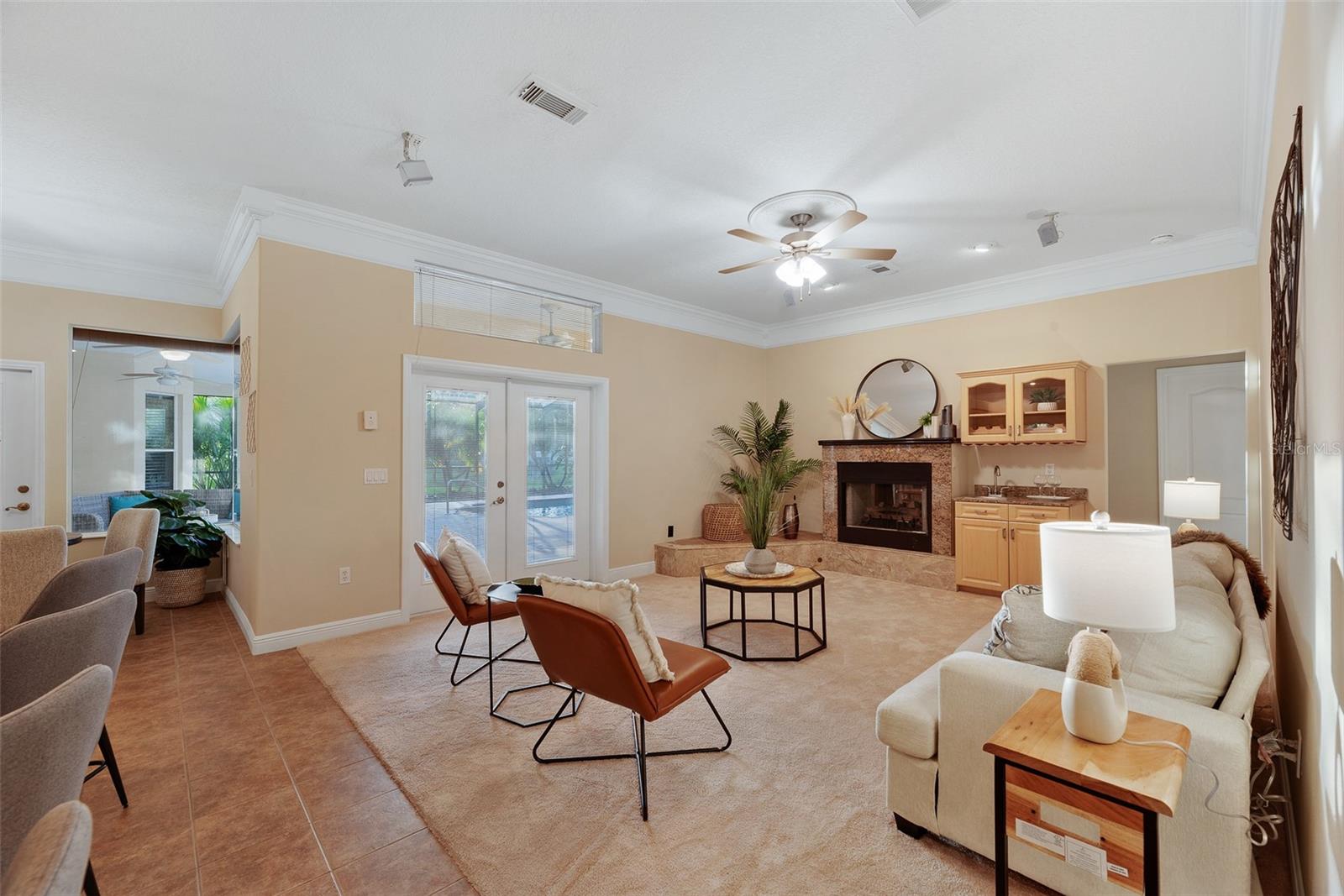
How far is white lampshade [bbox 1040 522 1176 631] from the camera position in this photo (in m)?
1.38

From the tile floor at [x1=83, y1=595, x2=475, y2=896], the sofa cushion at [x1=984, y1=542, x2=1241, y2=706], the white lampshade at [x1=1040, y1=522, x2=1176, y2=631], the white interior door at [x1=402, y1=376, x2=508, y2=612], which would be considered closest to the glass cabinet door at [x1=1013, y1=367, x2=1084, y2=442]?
the sofa cushion at [x1=984, y1=542, x2=1241, y2=706]

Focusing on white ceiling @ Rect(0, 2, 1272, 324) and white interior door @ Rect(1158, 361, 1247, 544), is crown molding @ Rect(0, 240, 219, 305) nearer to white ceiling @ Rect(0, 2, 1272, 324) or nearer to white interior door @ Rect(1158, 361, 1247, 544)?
white ceiling @ Rect(0, 2, 1272, 324)

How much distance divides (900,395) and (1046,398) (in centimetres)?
139

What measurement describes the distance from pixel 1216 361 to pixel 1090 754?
5349 mm

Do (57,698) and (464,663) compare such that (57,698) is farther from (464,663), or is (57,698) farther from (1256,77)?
(1256,77)

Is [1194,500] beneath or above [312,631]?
above

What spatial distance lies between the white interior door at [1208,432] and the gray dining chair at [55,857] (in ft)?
22.9

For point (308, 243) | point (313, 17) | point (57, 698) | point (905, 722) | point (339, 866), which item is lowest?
point (339, 866)

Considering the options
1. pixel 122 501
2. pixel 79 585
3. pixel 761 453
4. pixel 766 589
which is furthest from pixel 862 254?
pixel 122 501

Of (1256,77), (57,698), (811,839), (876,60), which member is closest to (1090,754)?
A: (811,839)

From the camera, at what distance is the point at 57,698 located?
1.05 metres

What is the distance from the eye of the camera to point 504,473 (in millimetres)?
5055

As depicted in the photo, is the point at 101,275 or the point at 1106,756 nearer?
the point at 1106,756

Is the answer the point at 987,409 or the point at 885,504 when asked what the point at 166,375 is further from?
the point at 987,409
